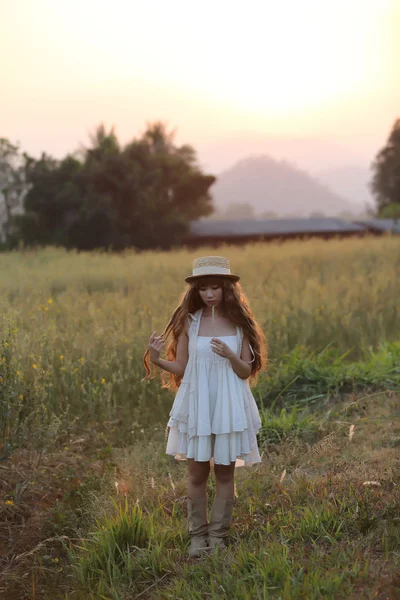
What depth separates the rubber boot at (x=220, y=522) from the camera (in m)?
3.71

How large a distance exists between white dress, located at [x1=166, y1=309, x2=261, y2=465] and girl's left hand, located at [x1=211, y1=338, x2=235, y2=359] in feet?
0.38

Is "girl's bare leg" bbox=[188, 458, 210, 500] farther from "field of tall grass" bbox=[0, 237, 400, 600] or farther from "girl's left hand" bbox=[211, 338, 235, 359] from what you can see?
"girl's left hand" bbox=[211, 338, 235, 359]

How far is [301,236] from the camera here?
3562 centimetres

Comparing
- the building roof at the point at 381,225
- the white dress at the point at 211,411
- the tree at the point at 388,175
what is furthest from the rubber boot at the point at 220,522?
the tree at the point at 388,175

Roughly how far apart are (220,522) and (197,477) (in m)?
0.27

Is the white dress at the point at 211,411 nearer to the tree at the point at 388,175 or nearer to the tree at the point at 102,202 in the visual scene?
the tree at the point at 102,202

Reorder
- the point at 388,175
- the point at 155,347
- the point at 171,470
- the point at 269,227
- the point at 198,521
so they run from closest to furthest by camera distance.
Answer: the point at 155,347 → the point at 198,521 → the point at 171,470 → the point at 269,227 → the point at 388,175

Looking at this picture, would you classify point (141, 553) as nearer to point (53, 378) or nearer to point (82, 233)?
point (53, 378)

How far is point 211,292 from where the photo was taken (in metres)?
3.75

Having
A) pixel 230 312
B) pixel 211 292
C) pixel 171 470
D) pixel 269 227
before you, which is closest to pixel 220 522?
pixel 230 312

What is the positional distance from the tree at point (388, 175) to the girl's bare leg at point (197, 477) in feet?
130

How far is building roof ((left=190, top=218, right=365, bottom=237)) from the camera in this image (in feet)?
118

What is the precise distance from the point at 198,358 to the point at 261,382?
10.3 ft

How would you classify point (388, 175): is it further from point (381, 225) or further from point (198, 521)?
point (198, 521)
